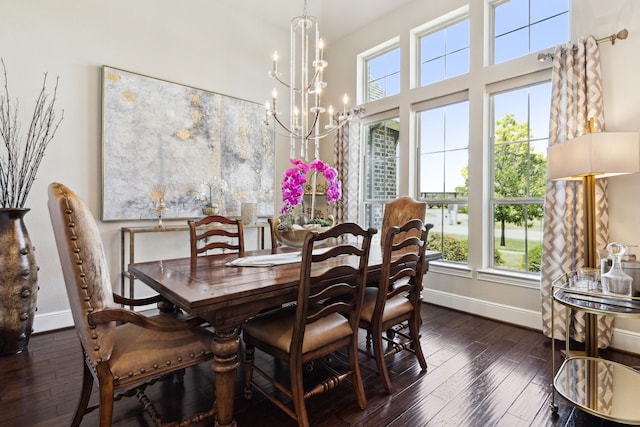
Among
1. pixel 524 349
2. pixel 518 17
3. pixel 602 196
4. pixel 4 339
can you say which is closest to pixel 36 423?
pixel 4 339

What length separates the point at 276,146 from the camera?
177 inches

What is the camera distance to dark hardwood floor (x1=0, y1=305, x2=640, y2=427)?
168cm

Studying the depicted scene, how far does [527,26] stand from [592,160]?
1857 mm

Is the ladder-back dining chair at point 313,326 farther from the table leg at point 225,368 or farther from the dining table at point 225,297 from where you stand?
the table leg at point 225,368

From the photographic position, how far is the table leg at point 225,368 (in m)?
1.38

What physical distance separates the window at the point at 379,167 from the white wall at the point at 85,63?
6.96 feet

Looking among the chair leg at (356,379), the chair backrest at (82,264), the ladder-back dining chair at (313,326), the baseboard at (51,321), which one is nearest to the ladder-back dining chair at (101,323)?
the chair backrest at (82,264)

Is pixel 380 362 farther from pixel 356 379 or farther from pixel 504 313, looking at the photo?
pixel 504 313

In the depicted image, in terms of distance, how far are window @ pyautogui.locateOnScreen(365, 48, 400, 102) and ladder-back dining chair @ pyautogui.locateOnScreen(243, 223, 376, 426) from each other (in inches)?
125

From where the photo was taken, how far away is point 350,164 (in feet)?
14.5

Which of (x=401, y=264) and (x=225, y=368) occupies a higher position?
(x=401, y=264)

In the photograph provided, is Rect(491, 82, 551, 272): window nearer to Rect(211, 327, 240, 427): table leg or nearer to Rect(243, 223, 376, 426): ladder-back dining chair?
Rect(243, 223, 376, 426): ladder-back dining chair

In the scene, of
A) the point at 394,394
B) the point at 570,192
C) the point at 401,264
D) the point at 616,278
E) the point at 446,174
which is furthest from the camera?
the point at 446,174

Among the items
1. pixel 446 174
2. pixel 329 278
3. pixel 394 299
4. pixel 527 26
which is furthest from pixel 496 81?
pixel 329 278
